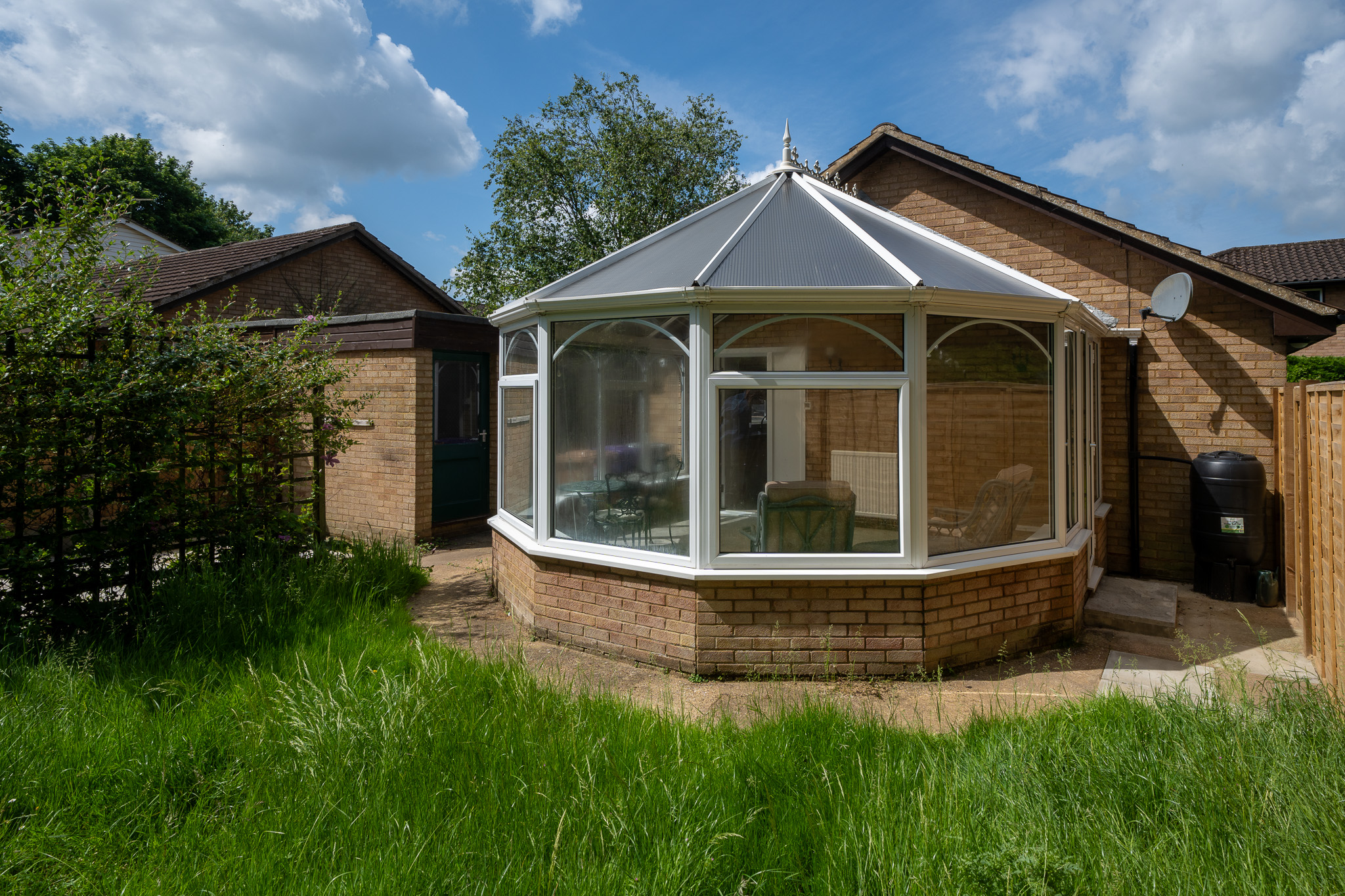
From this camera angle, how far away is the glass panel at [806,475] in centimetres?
502

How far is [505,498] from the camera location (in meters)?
7.02

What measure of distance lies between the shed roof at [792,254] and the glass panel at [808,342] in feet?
0.81

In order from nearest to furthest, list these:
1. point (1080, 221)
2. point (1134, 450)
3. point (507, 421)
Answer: point (507, 421), point (1134, 450), point (1080, 221)

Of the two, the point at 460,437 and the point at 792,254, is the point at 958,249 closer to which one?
the point at 792,254

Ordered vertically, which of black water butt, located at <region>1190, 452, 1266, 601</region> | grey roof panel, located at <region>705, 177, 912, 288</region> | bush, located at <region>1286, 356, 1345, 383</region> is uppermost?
bush, located at <region>1286, 356, 1345, 383</region>

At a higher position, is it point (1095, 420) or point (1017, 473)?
point (1095, 420)

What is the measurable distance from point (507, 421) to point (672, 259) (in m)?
2.36

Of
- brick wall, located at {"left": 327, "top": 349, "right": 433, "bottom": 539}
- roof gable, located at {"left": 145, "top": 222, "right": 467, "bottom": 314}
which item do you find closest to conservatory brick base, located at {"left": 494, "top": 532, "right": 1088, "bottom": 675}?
brick wall, located at {"left": 327, "top": 349, "right": 433, "bottom": 539}

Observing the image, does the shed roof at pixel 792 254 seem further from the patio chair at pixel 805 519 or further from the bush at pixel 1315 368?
the bush at pixel 1315 368

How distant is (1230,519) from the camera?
23.1ft

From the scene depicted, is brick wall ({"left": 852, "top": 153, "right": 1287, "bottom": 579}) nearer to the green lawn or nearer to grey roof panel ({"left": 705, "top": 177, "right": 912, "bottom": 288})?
grey roof panel ({"left": 705, "top": 177, "right": 912, "bottom": 288})

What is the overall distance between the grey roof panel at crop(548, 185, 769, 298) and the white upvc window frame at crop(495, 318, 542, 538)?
2.11ft

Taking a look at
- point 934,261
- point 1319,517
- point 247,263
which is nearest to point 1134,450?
point 1319,517

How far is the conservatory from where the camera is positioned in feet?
16.1
